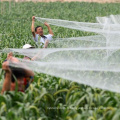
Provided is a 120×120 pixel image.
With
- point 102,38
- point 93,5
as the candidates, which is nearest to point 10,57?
point 102,38

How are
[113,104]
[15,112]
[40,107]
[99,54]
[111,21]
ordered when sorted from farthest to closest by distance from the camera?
1. [111,21]
2. [99,54]
3. [40,107]
4. [113,104]
5. [15,112]

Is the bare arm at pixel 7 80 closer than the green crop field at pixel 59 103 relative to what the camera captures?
No

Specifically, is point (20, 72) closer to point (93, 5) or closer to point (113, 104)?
point (113, 104)

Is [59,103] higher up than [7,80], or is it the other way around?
[7,80]

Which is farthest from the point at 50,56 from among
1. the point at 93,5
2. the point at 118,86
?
the point at 93,5

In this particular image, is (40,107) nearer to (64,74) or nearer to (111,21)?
(64,74)

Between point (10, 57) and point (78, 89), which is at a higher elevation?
point (10, 57)

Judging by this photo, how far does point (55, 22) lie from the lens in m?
11.7

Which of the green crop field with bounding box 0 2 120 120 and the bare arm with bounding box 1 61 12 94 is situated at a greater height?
the bare arm with bounding box 1 61 12 94

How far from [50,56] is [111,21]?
3.86 m

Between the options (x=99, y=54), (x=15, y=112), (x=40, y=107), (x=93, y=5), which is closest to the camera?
(x=15, y=112)

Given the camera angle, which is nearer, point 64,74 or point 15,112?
point 15,112

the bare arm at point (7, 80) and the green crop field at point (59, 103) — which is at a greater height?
the bare arm at point (7, 80)

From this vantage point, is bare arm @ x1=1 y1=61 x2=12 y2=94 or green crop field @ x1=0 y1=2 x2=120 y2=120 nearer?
green crop field @ x1=0 y1=2 x2=120 y2=120
